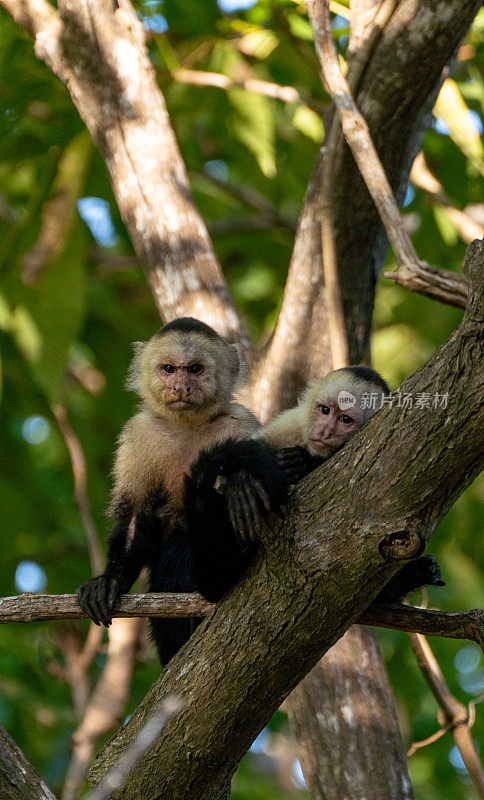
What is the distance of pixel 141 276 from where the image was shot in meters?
6.40

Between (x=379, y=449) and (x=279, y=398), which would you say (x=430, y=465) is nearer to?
(x=379, y=449)

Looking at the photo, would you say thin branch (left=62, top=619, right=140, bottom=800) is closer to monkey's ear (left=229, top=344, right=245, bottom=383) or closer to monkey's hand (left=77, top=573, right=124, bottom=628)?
monkey's hand (left=77, top=573, right=124, bottom=628)

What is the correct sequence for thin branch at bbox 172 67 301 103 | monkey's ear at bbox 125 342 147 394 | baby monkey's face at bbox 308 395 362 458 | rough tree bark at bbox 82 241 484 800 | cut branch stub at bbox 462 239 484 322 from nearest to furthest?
cut branch stub at bbox 462 239 484 322, rough tree bark at bbox 82 241 484 800, baby monkey's face at bbox 308 395 362 458, monkey's ear at bbox 125 342 147 394, thin branch at bbox 172 67 301 103

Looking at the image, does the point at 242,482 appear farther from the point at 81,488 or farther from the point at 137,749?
the point at 81,488

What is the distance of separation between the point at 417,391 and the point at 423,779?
4.75m

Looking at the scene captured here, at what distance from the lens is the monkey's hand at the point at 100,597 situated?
2.80 m

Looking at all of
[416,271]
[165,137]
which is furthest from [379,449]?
[165,137]

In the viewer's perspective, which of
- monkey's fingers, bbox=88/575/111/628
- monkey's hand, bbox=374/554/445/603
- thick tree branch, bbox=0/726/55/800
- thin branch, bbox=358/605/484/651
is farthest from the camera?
monkey's fingers, bbox=88/575/111/628

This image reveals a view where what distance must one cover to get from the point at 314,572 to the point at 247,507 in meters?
0.24

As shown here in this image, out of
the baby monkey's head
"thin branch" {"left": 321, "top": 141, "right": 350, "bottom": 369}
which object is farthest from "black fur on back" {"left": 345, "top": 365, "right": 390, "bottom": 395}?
"thin branch" {"left": 321, "top": 141, "right": 350, "bottom": 369}

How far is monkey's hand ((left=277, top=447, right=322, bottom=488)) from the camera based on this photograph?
2907 mm

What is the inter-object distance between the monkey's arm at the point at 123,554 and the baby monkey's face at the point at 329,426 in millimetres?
709

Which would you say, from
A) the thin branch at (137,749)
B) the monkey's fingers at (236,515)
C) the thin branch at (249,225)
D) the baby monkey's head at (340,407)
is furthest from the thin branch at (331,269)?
the thin branch at (249,225)

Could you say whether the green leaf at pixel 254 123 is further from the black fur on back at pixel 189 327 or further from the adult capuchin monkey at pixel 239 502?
the adult capuchin monkey at pixel 239 502
